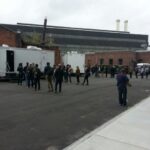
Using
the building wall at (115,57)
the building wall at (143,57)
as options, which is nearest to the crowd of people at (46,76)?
the building wall at (115,57)

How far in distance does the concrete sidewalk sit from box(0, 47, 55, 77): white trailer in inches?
768

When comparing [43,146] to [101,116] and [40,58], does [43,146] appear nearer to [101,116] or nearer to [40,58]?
Answer: [101,116]

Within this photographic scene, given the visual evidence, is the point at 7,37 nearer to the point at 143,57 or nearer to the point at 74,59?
the point at 74,59

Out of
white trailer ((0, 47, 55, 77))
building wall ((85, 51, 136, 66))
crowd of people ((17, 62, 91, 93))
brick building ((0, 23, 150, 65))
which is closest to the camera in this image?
crowd of people ((17, 62, 91, 93))

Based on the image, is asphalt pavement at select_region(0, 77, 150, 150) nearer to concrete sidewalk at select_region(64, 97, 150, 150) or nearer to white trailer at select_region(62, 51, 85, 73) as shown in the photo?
concrete sidewalk at select_region(64, 97, 150, 150)

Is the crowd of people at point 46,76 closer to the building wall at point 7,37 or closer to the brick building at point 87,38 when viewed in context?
the building wall at point 7,37

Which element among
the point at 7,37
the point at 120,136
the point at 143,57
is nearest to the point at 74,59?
the point at 7,37

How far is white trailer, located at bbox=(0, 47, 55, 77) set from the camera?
30.4 meters

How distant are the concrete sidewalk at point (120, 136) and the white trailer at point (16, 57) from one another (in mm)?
19515

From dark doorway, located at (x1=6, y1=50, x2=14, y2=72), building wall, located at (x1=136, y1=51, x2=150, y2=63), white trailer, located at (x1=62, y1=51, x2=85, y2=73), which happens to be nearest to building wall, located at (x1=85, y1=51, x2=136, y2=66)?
building wall, located at (x1=136, y1=51, x2=150, y2=63)

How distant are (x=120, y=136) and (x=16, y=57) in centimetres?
2372

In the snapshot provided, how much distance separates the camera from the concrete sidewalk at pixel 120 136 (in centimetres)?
837

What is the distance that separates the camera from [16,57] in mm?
32094

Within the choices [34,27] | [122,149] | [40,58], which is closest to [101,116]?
[122,149]
